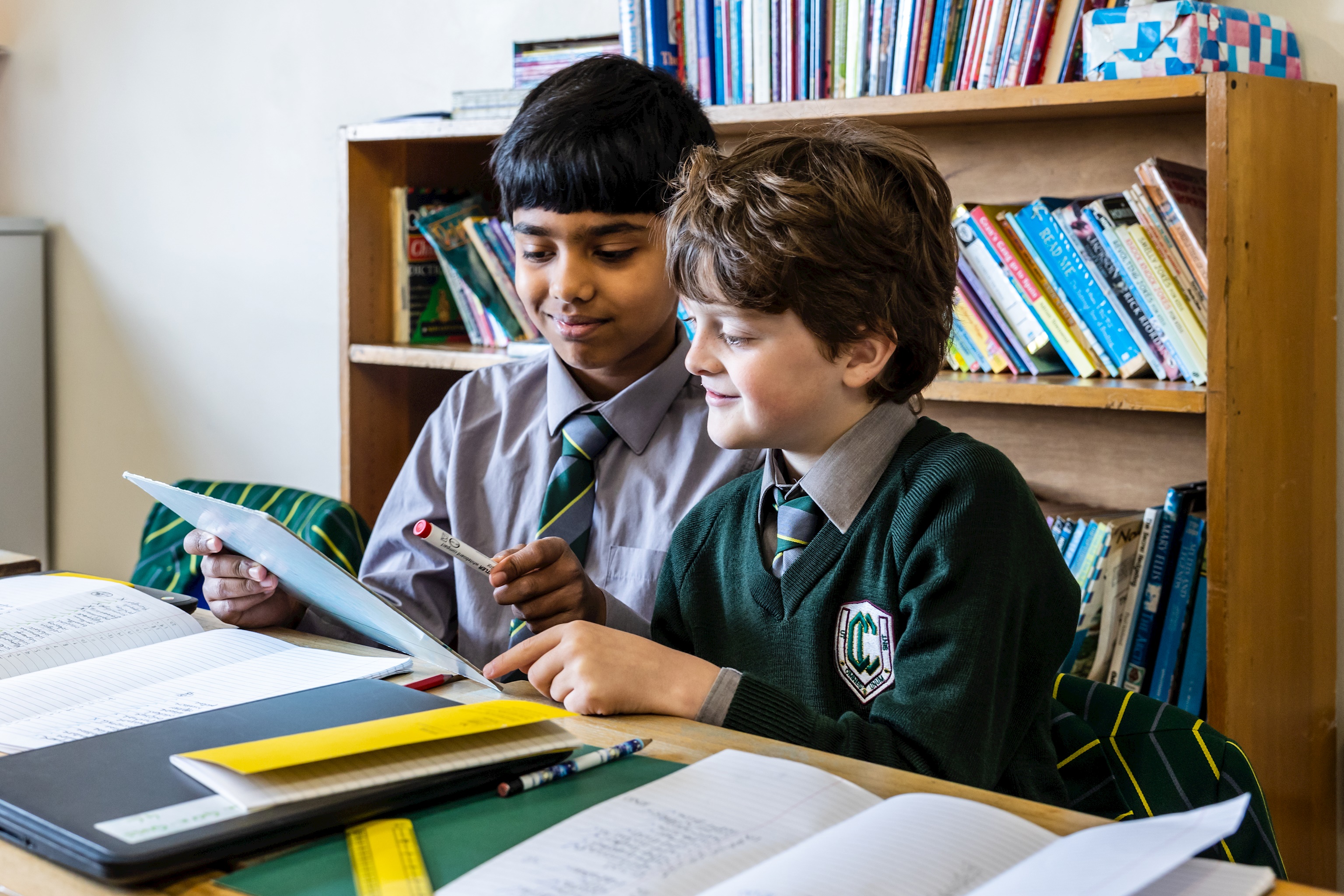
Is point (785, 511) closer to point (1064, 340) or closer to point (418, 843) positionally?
point (418, 843)

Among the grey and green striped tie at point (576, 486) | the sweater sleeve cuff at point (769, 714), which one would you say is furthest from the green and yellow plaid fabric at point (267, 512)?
the sweater sleeve cuff at point (769, 714)

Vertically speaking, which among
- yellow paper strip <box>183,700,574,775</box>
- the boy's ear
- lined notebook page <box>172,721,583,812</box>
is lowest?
lined notebook page <box>172,721,583,812</box>

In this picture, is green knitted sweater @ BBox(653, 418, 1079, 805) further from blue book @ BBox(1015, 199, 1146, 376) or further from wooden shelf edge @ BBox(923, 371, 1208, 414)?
blue book @ BBox(1015, 199, 1146, 376)

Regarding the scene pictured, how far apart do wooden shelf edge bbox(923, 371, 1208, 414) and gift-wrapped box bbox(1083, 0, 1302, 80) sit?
361mm

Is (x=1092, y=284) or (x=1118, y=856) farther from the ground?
(x=1092, y=284)

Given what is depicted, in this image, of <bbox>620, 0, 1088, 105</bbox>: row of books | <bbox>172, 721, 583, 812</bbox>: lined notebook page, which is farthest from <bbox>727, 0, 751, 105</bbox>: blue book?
<bbox>172, 721, 583, 812</bbox>: lined notebook page

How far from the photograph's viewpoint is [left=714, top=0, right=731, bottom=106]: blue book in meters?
1.77

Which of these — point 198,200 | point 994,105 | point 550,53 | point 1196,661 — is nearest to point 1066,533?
point 1196,661

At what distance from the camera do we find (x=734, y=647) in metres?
1.06

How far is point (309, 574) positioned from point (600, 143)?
1.91 ft

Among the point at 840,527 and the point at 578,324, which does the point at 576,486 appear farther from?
the point at 840,527

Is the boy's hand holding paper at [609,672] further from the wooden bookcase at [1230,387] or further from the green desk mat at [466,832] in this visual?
the wooden bookcase at [1230,387]

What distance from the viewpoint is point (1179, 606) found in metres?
1.52

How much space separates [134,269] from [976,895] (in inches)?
125
